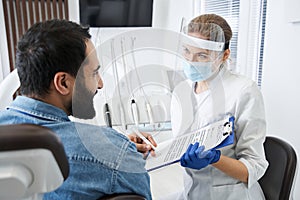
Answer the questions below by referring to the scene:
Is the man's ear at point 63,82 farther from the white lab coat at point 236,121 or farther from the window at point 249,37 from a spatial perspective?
the window at point 249,37

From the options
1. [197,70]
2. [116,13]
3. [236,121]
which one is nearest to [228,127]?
[236,121]

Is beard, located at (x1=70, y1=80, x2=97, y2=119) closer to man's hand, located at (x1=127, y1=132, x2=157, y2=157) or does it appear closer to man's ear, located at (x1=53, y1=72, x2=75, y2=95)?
man's ear, located at (x1=53, y1=72, x2=75, y2=95)

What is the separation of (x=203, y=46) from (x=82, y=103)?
1.71ft

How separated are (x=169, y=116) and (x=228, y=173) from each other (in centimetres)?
32

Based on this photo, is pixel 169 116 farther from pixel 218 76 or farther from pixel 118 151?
pixel 118 151

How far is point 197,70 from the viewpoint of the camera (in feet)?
3.79

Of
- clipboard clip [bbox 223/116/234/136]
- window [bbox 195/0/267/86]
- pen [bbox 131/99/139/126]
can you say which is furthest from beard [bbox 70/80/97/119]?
window [bbox 195/0/267/86]

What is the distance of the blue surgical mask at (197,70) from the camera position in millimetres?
1127

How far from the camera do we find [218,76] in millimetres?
1188

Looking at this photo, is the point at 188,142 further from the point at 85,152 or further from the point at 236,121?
the point at 85,152

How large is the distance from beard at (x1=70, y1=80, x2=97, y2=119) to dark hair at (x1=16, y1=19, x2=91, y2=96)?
0.05 m

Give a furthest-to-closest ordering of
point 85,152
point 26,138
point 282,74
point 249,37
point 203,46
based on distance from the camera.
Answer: point 249,37
point 282,74
point 203,46
point 85,152
point 26,138

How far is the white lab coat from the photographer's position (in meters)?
1.08

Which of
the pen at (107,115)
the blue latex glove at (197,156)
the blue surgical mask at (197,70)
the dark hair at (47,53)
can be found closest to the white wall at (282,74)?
the blue surgical mask at (197,70)
